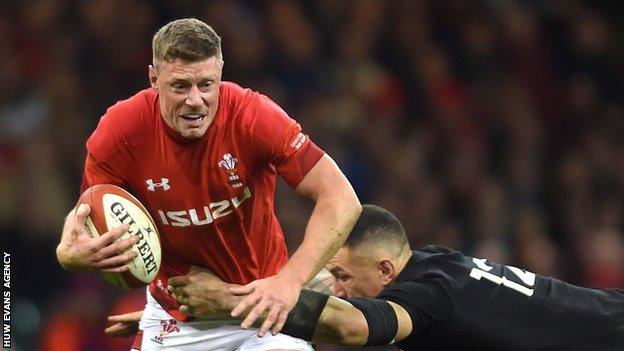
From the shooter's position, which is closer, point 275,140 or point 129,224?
point 129,224

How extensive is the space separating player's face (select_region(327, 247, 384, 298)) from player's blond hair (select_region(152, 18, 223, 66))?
3.60 ft

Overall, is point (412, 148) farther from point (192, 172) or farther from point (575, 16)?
point (192, 172)

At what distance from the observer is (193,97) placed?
4.21m

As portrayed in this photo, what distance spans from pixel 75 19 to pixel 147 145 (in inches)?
192

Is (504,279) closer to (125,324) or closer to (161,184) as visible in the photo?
(161,184)

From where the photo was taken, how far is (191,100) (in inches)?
166

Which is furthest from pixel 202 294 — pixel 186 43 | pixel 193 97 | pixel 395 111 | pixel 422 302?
pixel 395 111

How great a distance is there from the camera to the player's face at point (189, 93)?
13.8 ft

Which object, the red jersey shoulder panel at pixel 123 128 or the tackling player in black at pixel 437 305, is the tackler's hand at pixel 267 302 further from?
the red jersey shoulder panel at pixel 123 128

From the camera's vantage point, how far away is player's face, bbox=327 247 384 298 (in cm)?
470

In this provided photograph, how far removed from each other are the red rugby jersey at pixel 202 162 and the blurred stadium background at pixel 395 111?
101 inches

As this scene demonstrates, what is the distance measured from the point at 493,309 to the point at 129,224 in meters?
1.53

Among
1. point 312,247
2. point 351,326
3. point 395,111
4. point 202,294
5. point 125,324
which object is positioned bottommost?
point 125,324

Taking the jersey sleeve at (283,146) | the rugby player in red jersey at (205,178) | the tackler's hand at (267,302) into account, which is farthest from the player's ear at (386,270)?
the tackler's hand at (267,302)
